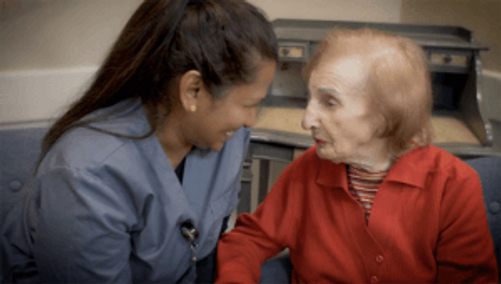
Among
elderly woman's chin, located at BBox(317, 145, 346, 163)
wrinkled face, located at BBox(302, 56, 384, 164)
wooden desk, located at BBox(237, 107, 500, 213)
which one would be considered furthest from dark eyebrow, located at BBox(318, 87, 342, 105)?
wooden desk, located at BBox(237, 107, 500, 213)

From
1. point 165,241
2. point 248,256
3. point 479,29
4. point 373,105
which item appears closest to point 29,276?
point 165,241

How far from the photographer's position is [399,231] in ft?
3.07

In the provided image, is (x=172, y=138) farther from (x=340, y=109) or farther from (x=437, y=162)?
(x=437, y=162)

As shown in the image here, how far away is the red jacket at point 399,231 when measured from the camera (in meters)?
0.91

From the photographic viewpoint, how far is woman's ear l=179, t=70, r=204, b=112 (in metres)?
0.87

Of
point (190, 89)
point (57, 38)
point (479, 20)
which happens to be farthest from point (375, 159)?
point (57, 38)

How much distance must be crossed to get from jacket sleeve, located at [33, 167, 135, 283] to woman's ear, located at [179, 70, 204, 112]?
0.24 meters

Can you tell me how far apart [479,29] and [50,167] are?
1986 millimetres

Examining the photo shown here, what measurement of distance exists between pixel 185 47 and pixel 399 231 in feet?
2.03

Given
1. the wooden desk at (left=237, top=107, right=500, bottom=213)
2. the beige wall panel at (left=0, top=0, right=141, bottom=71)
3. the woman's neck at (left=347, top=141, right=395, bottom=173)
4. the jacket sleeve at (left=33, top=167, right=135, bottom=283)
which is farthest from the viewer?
the beige wall panel at (left=0, top=0, right=141, bottom=71)

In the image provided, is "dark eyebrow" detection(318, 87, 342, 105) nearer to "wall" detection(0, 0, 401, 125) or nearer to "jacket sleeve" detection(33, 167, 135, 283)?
"jacket sleeve" detection(33, 167, 135, 283)

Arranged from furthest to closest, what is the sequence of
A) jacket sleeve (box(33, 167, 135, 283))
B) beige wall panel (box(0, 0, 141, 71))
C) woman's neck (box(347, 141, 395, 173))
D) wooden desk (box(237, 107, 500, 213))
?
beige wall panel (box(0, 0, 141, 71)) → wooden desk (box(237, 107, 500, 213)) → woman's neck (box(347, 141, 395, 173)) → jacket sleeve (box(33, 167, 135, 283))

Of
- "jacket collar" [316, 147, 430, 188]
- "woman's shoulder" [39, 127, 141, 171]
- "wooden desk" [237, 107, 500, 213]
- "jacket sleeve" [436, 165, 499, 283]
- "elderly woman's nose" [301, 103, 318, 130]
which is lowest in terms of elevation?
"wooden desk" [237, 107, 500, 213]

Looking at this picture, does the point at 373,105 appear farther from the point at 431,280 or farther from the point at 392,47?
the point at 431,280
